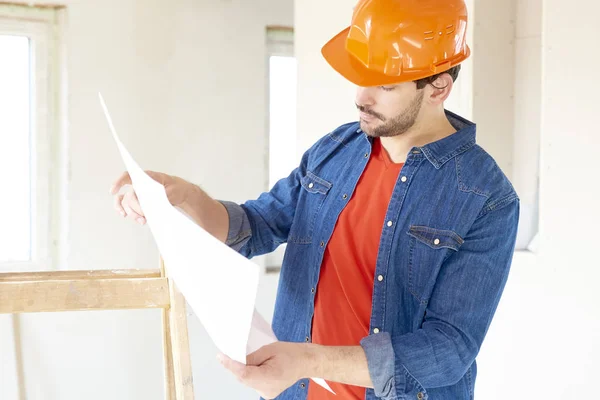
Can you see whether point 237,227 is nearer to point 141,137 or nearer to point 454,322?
Result: point 454,322

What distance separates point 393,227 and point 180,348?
0.60 m

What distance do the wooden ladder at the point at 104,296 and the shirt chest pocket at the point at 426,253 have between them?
1.92ft

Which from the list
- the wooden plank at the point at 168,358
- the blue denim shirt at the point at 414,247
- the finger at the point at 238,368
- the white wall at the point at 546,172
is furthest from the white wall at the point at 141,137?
the finger at the point at 238,368

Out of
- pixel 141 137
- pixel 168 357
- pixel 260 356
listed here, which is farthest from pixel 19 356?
pixel 260 356

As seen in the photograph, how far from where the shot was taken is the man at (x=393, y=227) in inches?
44.9

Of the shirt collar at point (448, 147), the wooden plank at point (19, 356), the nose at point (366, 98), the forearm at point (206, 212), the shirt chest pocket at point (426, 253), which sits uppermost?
the nose at point (366, 98)

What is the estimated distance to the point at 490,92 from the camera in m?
2.42

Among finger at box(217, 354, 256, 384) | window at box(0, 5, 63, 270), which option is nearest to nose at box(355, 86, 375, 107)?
finger at box(217, 354, 256, 384)

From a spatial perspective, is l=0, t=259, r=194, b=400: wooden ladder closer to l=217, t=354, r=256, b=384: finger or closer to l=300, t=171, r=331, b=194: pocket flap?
l=300, t=171, r=331, b=194: pocket flap

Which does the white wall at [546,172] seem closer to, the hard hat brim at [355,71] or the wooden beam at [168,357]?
the hard hat brim at [355,71]

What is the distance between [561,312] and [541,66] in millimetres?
810

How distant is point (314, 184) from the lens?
1457 mm

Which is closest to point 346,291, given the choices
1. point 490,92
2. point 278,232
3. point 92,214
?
point 278,232

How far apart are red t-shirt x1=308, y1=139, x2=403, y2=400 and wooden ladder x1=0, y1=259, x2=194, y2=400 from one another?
35cm
